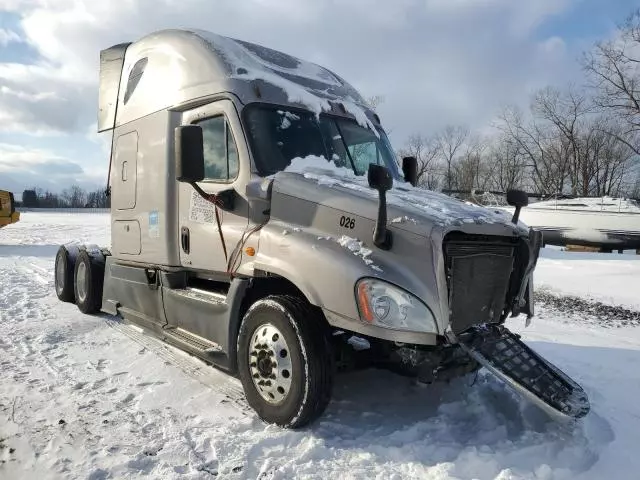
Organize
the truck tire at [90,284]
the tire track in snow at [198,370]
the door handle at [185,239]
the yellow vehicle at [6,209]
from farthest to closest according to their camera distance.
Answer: the yellow vehicle at [6,209] → the truck tire at [90,284] → the door handle at [185,239] → the tire track in snow at [198,370]

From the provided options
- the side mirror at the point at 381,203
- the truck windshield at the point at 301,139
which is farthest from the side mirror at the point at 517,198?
the side mirror at the point at 381,203

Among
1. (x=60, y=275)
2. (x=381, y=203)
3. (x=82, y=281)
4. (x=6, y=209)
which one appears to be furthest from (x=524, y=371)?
(x=6, y=209)

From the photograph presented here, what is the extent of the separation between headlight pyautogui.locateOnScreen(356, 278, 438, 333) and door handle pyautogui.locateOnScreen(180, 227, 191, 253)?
7.85 ft

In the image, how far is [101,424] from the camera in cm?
373

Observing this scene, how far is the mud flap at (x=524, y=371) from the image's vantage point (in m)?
3.49

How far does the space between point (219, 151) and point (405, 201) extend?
1900mm

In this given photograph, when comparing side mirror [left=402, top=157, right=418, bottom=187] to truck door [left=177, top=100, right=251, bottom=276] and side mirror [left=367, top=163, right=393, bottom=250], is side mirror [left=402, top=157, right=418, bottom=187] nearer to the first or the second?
truck door [left=177, top=100, right=251, bottom=276]

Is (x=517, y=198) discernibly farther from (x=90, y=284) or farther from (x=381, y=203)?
(x=90, y=284)

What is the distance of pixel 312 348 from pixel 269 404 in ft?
2.03

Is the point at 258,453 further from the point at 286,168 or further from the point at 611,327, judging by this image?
the point at 611,327

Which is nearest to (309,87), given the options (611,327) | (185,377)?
(185,377)

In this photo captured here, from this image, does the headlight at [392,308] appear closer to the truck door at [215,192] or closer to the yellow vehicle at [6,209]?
the truck door at [215,192]

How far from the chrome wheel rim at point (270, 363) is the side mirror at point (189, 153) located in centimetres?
137

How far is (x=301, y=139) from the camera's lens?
184 inches
